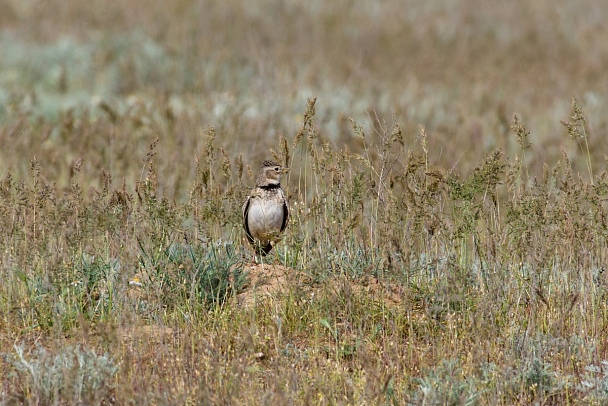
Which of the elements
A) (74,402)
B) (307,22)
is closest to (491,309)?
(74,402)

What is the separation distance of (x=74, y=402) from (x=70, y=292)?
4.63ft

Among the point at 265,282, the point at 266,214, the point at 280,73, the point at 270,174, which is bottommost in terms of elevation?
the point at 265,282

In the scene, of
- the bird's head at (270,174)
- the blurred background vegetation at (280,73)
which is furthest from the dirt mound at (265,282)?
the blurred background vegetation at (280,73)

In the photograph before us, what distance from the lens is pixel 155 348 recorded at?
499cm

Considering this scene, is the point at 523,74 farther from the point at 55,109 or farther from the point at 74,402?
the point at 74,402

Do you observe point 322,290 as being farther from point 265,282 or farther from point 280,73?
point 280,73

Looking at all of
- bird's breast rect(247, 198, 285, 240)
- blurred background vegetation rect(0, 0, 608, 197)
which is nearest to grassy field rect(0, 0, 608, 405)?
bird's breast rect(247, 198, 285, 240)

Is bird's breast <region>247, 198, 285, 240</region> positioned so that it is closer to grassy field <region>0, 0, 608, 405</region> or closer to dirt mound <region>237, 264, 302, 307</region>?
grassy field <region>0, 0, 608, 405</region>

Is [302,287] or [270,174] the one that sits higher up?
[270,174]

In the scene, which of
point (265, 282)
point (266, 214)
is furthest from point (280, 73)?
point (265, 282)

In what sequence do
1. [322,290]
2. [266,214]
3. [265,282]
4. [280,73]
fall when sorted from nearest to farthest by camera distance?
[322,290] < [265,282] < [266,214] < [280,73]

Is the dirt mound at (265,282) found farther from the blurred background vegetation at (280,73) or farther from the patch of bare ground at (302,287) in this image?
the blurred background vegetation at (280,73)

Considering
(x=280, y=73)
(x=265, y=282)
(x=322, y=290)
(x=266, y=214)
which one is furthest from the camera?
(x=280, y=73)

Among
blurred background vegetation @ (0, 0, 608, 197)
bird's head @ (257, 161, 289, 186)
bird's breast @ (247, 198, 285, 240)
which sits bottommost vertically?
bird's breast @ (247, 198, 285, 240)
